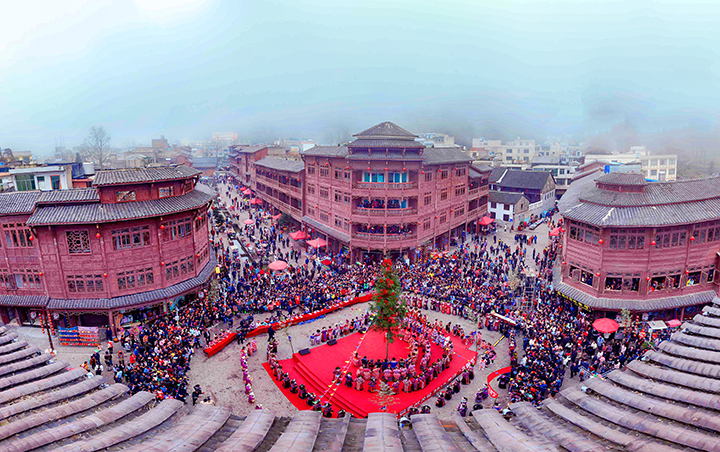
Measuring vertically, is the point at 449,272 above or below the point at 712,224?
below

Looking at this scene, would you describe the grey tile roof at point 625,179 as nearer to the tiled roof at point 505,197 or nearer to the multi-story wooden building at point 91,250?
the tiled roof at point 505,197

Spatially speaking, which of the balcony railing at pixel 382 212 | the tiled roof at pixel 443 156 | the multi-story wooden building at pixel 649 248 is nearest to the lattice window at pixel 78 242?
the balcony railing at pixel 382 212

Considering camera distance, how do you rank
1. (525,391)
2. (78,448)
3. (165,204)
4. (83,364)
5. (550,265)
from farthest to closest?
1. (550,265)
2. (165,204)
3. (83,364)
4. (525,391)
5. (78,448)

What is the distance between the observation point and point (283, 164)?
69.2 metres

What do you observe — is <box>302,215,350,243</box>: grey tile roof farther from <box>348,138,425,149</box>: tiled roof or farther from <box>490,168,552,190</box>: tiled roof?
<box>490,168,552,190</box>: tiled roof

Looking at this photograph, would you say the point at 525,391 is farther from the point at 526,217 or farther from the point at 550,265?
the point at 526,217

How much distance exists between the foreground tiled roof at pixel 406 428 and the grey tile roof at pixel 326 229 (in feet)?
115

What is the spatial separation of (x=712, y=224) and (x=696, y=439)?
30.2 meters

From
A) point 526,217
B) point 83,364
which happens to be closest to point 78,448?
point 83,364

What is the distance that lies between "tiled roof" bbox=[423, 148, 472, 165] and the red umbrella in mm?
24215

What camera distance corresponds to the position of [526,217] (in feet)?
225

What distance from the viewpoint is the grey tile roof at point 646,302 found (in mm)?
31547

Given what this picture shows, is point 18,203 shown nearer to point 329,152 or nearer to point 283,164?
point 329,152

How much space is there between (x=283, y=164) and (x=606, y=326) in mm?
52785
